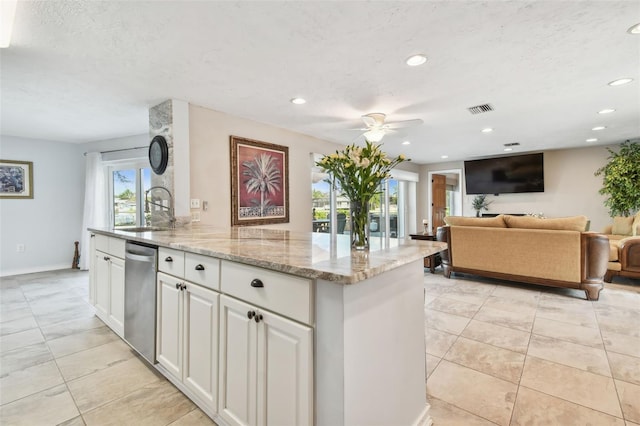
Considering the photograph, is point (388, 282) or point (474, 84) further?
point (474, 84)

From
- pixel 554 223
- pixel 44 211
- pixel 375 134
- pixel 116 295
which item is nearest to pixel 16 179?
pixel 44 211

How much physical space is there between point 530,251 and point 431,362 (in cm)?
249

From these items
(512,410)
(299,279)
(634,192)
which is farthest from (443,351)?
(634,192)

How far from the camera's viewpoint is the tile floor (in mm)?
1628

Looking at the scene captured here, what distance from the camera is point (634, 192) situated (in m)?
5.13

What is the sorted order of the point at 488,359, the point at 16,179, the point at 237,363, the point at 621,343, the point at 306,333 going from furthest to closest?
the point at 16,179, the point at 621,343, the point at 488,359, the point at 237,363, the point at 306,333

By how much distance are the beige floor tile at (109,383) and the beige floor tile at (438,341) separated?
6.51 feet

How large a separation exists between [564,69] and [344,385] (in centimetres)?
304

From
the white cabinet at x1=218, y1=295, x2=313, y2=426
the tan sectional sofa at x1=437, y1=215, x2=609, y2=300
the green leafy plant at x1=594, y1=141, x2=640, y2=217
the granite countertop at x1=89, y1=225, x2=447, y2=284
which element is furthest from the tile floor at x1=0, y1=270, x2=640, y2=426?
the green leafy plant at x1=594, y1=141, x2=640, y2=217

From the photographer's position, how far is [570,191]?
246 inches

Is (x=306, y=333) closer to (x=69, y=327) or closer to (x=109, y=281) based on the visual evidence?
(x=109, y=281)

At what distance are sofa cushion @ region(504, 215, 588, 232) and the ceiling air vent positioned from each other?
4.73ft

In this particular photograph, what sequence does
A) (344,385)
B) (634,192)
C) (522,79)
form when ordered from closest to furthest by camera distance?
1. (344,385)
2. (522,79)
3. (634,192)

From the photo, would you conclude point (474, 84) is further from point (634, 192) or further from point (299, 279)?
point (634, 192)
